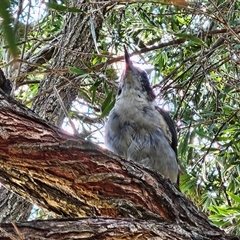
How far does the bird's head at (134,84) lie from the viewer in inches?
125

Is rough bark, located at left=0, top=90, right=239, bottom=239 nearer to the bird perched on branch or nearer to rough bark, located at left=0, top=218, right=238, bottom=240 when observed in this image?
rough bark, located at left=0, top=218, right=238, bottom=240

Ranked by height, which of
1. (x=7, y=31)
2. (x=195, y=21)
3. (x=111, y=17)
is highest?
(x=195, y=21)

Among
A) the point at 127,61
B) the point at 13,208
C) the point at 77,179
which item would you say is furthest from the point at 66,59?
the point at 77,179

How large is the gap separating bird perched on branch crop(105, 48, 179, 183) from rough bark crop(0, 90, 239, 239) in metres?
0.99

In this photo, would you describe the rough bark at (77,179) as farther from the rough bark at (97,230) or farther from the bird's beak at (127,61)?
the bird's beak at (127,61)

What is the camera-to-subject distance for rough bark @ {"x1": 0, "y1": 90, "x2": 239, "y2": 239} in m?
1.58

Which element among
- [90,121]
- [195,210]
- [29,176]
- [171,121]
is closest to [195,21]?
[171,121]

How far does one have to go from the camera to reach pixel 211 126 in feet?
10.3

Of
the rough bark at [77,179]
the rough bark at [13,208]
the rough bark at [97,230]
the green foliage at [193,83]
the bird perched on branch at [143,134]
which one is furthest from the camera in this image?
the green foliage at [193,83]

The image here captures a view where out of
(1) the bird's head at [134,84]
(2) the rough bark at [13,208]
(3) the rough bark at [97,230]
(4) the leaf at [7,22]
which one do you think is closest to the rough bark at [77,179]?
(3) the rough bark at [97,230]

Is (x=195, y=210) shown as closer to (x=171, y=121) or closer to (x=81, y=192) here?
(x=81, y=192)

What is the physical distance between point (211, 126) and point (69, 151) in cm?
168

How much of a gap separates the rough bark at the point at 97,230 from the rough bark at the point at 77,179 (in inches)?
2.5

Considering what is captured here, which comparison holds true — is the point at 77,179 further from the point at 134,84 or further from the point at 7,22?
the point at 134,84
